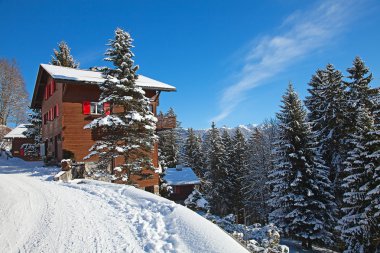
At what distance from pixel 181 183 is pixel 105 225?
34.1 m

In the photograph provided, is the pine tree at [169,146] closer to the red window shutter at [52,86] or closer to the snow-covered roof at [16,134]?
the snow-covered roof at [16,134]

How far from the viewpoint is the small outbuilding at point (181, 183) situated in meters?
41.9

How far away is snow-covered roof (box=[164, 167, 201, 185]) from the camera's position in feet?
137

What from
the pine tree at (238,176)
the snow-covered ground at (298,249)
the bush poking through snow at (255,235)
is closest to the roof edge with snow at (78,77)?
the bush poking through snow at (255,235)

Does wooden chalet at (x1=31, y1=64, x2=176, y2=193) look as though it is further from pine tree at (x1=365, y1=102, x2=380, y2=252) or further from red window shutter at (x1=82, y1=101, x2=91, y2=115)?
pine tree at (x1=365, y1=102, x2=380, y2=252)

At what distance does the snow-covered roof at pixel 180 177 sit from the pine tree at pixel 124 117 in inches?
855

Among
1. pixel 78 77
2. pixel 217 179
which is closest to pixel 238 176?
pixel 217 179

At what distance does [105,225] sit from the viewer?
784 cm

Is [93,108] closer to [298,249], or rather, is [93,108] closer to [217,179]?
[298,249]

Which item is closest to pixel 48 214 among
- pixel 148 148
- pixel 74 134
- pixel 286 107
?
pixel 148 148

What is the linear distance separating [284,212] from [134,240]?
1768 centimetres

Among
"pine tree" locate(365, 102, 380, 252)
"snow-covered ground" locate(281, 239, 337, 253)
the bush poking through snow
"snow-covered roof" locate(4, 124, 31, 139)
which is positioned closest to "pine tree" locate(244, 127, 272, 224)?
"snow-covered ground" locate(281, 239, 337, 253)

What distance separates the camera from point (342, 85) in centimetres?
2644

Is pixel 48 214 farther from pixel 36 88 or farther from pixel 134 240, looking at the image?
pixel 36 88
